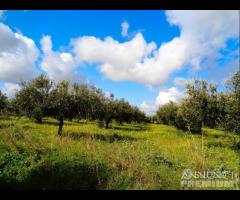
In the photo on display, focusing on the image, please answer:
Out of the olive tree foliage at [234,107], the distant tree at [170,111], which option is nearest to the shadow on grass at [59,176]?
the olive tree foliage at [234,107]

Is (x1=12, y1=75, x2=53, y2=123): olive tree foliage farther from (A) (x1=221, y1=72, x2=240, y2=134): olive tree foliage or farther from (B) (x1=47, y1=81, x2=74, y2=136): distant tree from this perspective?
(A) (x1=221, y1=72, x2=240, y2=134): olive tree foliage

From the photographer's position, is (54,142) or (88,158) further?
(54,142)

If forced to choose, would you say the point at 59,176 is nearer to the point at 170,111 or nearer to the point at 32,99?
the point at 32,99

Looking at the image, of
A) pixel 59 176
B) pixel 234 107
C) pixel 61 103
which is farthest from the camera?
pixel 61 103

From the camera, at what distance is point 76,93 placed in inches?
938

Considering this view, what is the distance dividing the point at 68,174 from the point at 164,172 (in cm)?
338

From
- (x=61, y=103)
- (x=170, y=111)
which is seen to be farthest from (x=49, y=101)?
(x=170, y=111)

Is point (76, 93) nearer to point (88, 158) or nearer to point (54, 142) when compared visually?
point (54, 142)

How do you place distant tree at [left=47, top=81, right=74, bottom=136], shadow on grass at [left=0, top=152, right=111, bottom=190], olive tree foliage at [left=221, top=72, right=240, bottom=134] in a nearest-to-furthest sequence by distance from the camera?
shadow on grass at [left=0, top=152, right=111, bottom=190], olive tree foliage at [left=221, top=72, right=240, bottom=134], distant tree at [left=47, top=81, right=74, bottom=136]

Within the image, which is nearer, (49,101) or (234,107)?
(234,107)

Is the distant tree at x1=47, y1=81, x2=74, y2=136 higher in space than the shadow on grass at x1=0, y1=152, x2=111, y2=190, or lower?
higher

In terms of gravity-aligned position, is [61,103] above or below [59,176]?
above

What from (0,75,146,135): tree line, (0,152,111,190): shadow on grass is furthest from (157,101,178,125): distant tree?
(0,152,111,190): shadow on grass
